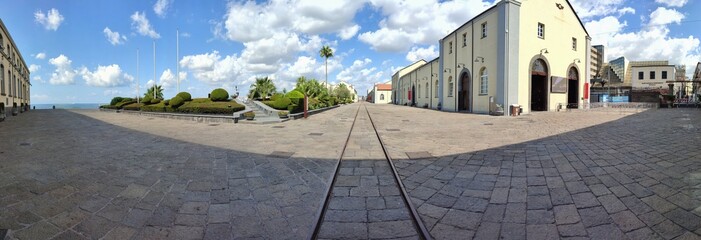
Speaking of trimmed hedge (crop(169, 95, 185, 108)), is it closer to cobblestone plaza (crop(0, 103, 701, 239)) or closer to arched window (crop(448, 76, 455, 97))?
cobblestone plaza (crop(0, 103, 701, 239))

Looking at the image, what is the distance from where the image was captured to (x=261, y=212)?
366 centimetres

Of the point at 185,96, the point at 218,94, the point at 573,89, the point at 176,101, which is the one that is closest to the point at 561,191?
the point at 176,101

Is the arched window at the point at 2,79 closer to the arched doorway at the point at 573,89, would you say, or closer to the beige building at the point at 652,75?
the arched doorway at the point at 573,89

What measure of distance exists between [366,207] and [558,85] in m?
26.1

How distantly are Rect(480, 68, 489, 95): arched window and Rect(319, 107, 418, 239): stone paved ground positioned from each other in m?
20.0

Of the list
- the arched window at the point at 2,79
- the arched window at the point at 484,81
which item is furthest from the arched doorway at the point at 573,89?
the arched window at the point at 2,79

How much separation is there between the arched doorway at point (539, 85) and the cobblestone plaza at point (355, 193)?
56.3ft

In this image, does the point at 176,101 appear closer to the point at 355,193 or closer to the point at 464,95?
the point at 355,193

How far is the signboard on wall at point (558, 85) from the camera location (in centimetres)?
2398

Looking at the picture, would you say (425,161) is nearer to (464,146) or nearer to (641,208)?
(464,146)

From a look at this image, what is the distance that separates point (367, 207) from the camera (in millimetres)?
3830

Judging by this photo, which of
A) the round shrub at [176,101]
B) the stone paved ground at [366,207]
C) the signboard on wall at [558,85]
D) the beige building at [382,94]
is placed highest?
the beige building at [382,94]

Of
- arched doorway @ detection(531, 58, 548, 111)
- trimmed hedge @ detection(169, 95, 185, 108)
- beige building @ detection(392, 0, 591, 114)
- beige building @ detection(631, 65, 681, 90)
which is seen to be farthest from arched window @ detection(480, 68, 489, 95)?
beige building @ detection(631, 65, 681, 90)

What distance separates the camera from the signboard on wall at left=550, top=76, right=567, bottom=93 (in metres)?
24.0
